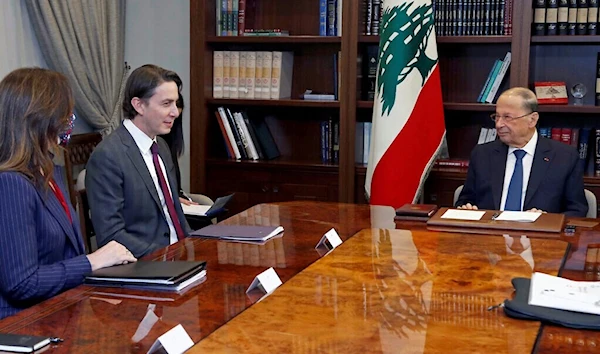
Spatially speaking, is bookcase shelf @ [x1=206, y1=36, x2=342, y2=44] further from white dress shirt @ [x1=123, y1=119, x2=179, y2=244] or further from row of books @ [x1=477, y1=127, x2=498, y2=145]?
white dress shirt @ [x1=123, y1=119, x2=179, y2=244]

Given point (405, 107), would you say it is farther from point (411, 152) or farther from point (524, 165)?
point (524, 165)

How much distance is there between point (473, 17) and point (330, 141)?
1.11m

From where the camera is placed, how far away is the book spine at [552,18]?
174 inches

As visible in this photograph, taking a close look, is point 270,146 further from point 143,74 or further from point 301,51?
point 143,74

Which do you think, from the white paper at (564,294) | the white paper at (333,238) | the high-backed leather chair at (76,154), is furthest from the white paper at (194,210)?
the white paper at (564,294)

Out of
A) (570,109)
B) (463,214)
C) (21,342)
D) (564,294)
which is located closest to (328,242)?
(463,214)

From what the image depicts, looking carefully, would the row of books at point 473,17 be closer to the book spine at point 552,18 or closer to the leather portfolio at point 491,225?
the book spine at point 552,18

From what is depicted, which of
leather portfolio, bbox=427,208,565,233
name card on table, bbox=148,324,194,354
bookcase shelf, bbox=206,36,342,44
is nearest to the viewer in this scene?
name card on table, bbox=148,324,194,354

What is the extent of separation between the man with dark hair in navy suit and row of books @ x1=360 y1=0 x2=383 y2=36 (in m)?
1.21

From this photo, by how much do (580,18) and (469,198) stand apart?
4.35 ft

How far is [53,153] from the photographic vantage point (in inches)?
91.9

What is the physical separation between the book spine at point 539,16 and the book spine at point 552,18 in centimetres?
2

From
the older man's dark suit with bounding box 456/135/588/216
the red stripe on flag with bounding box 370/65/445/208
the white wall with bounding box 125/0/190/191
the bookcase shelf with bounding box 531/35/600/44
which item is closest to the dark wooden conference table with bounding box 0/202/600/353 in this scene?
the older man's dark suit with bounding box 456/135/588/216

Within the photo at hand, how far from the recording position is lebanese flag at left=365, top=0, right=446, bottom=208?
14.4 ft
